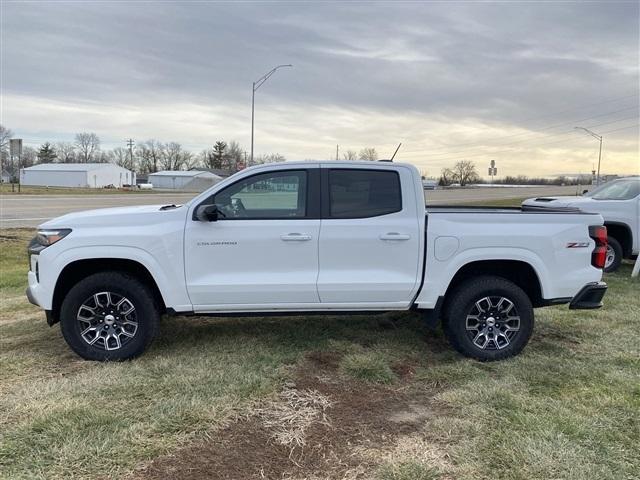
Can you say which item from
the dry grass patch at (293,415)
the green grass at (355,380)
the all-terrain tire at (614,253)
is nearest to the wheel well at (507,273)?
the green grass at (355,380)

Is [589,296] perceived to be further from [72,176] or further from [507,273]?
[72,176]

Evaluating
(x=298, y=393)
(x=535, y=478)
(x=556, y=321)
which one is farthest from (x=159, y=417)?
(x=556, y=321)

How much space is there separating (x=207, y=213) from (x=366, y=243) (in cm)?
142

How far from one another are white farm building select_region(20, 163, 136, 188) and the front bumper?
9283 centimetres

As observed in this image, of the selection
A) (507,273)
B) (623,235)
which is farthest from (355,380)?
(623,235)

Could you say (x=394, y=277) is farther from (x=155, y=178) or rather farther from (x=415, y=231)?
(x=155, y=178)

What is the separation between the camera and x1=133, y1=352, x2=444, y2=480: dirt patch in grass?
10.3 feet

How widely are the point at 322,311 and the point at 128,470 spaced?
219 cm

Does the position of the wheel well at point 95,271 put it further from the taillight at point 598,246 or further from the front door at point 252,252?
the taillight at point 598,246

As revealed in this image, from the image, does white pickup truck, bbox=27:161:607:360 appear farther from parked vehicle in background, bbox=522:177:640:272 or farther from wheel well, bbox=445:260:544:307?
parked vehicle in background, bbox=522:177:640:272

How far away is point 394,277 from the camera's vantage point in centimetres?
476

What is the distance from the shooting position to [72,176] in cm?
8981

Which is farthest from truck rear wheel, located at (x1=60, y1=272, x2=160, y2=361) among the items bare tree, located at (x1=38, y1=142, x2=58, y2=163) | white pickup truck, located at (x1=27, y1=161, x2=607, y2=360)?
bare tree, located at (x1=38, y1=142, x2=58, y2=163)

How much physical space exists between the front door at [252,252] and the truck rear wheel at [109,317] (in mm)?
459
